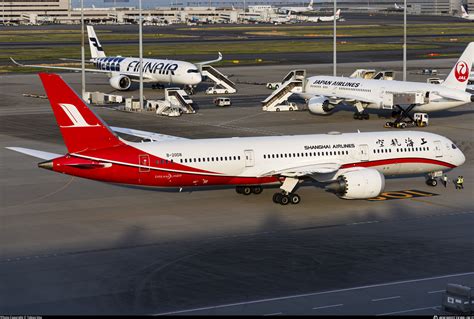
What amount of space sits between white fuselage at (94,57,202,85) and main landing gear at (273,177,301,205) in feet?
215

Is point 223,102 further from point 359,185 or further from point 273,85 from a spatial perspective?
point 359,185

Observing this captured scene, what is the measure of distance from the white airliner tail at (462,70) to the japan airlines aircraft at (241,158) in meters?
31.8

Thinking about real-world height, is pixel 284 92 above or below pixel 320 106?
above

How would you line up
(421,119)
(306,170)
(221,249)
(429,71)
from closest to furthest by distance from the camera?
(221,249), (306,170), (421,119), (429,71)

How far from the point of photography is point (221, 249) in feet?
147

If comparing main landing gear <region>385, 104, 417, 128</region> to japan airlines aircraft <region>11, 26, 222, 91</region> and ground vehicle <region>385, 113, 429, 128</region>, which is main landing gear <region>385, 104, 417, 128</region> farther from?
japan airlines aircraft <region>11, 26, 222, 91</region>

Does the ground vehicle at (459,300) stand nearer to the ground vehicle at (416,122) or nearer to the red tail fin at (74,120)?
the red tail fin at (74,120)

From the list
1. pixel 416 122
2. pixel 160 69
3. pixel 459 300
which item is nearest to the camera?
pixel 459 300

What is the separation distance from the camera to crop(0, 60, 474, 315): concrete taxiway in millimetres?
36625

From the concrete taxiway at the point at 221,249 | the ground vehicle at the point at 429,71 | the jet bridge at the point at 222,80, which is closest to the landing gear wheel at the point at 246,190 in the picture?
the concrete taxiway at the point at 221,249

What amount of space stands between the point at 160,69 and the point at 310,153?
69171 millimetres

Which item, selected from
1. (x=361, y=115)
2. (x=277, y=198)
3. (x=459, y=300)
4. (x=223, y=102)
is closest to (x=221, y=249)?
(x=277, y=198)

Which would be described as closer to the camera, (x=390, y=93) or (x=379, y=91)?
(x=390, y=93)

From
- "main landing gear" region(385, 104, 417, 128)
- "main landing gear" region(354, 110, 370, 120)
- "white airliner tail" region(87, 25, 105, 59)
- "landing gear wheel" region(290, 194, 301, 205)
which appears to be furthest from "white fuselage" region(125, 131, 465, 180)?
"white airliner tail" region(87, 25, 105, 59)
